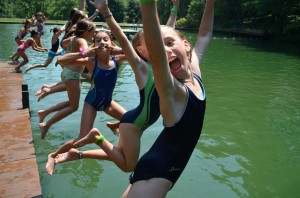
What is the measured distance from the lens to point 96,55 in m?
5.30

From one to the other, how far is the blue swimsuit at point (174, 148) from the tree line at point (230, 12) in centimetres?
3783

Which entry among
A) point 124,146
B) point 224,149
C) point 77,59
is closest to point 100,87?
point 77,59

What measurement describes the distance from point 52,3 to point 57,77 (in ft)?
317

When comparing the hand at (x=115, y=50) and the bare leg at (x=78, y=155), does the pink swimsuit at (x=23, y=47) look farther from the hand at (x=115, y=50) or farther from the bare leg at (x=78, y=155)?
the bare leg at (x=78, y=155)

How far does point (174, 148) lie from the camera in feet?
8.29

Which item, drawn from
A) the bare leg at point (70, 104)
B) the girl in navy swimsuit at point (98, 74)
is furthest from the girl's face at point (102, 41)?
the bare leg at point (70, 104)

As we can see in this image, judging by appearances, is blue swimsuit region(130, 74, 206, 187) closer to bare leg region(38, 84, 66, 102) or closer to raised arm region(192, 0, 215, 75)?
raised arm region(192, 0, 215, 75)

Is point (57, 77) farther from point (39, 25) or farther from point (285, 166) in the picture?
point (285, 166)

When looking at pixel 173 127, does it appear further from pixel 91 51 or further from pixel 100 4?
pixel 91 51

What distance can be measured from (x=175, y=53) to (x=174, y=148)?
696 millimetres

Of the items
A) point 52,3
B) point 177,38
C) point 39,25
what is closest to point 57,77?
point 39,25

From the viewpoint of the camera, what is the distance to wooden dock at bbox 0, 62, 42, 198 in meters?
4.11

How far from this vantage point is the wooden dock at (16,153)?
4.11 meters

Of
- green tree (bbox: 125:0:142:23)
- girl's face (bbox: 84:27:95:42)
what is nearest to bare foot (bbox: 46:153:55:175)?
girl's face (bbox: 84:27:95:42)
